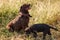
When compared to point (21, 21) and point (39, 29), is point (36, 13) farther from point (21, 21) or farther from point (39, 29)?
point (39, 29)

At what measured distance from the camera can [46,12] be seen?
784 cm

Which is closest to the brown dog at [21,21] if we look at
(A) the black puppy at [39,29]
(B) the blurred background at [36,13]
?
(B) the blurred background at [36,13]

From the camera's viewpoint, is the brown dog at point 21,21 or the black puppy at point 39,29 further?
the brown dog at point 21,21

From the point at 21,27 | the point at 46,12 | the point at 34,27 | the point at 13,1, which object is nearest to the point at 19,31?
the point at 21,27

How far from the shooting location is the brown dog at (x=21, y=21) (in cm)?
696

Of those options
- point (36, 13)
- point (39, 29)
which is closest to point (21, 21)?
point (39, 29)

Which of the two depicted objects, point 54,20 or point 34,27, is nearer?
point 34,27

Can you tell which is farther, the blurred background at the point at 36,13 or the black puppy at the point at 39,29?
the blurred background at the point at 36,13

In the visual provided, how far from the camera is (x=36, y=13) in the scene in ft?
25.9

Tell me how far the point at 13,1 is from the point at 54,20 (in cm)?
170

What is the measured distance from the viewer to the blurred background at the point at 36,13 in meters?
6.96

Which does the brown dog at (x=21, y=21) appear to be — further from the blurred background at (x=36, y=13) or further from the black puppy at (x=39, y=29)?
the black puppy at (x=39, y=29)

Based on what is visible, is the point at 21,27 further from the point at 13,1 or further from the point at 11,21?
the point at 13,1

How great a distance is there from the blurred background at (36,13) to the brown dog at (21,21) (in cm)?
19
